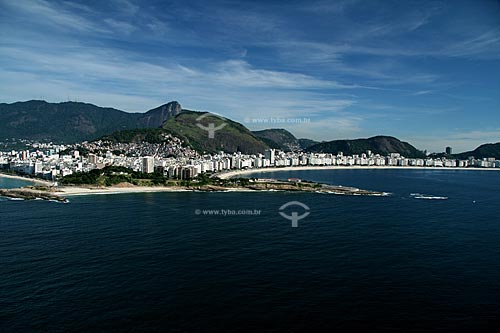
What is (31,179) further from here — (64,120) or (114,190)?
(64,120)

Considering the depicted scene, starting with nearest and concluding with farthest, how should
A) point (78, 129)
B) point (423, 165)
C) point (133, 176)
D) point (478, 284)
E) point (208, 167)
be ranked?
point (478, 284), point (133, 176), point (208, 167), point (423, 165), point (78, 129)

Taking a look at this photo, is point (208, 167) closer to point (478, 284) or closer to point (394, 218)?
point (394, 218)

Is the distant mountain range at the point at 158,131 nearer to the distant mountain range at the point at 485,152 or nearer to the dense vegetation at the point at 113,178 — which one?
the distant mountain range at the point at 485,152

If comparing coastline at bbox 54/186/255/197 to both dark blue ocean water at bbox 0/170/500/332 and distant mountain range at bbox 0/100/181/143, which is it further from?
distant mountain range at bbox 0/100/181/143

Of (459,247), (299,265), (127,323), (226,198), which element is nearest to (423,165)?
(226,198)

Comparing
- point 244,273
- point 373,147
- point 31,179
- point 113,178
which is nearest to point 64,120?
point 31,179

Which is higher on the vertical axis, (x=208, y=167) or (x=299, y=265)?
(x=208, y=167)

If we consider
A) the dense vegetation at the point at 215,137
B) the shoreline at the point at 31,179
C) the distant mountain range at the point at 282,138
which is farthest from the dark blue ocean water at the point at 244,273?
the distant mountain range at the point at 282,138
